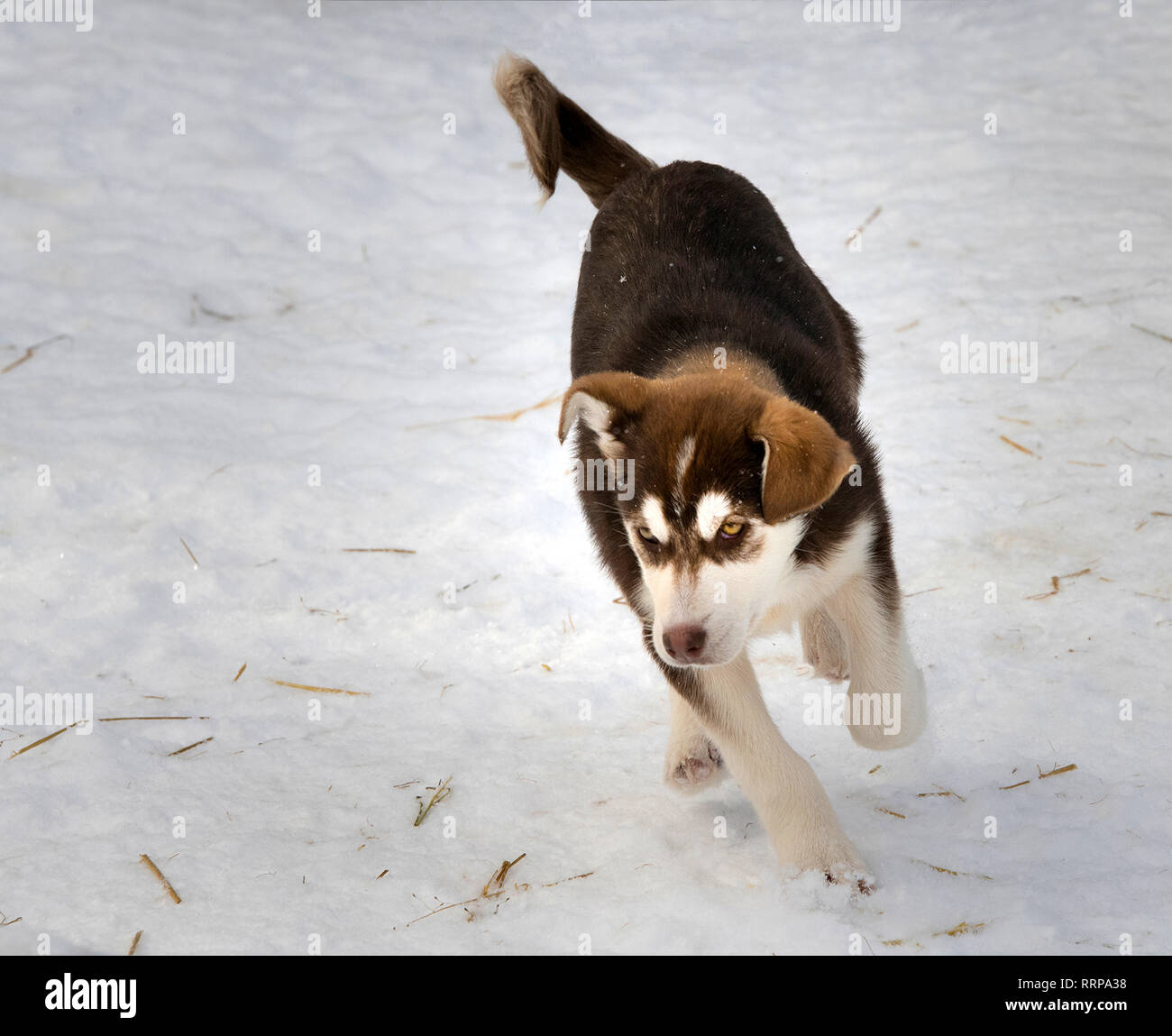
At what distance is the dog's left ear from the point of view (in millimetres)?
2502

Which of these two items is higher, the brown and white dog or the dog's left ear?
the dog's left ear

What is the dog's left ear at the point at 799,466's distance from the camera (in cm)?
250

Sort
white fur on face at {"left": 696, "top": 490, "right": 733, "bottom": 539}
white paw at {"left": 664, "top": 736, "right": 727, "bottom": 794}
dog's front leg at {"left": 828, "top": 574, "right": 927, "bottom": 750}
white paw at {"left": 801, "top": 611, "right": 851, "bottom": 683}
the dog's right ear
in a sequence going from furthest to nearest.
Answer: white paw at {"left": 801, "top": 611, "right": 851, "bottom": 683} < white paw at {"left": 664, "top": 736, "right": 727, "bottom": 794} < dog's front leg at {"left": 828, "top": 574, "right": 927, "bottom": 750} < the dog's right ear < white fur on face at {"left": 696, "top": 490, "right": 733, "bottom": 539}

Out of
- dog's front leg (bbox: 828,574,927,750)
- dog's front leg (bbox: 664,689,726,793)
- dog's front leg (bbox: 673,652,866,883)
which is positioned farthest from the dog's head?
dog's front leg (bbox: 664,689,726,793)

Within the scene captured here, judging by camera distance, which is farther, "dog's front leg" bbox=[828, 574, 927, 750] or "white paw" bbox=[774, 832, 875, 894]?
"dog's front leg" bbox=[828, 574, 927, 750]

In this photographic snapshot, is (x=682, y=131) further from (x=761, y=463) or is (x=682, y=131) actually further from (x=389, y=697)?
(x=761, y=463)

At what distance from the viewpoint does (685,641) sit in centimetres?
257

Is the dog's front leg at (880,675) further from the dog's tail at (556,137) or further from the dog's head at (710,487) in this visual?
the dog's tail at (556,137)

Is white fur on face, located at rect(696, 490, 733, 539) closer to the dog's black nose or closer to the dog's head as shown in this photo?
the dog's head

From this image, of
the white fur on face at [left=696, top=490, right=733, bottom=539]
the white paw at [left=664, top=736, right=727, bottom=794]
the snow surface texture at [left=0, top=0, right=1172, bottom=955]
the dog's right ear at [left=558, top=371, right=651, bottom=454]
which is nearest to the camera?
the white fur on face at [left=696, top=490, right=733, bottom=539]

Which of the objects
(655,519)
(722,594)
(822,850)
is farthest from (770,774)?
(655,519)

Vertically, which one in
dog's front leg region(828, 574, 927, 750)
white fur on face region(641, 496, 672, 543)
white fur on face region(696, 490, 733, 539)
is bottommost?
dog's front leg region(828, 574, 927, 750)

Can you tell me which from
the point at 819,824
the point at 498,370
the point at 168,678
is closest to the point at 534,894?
the point at 819,824
